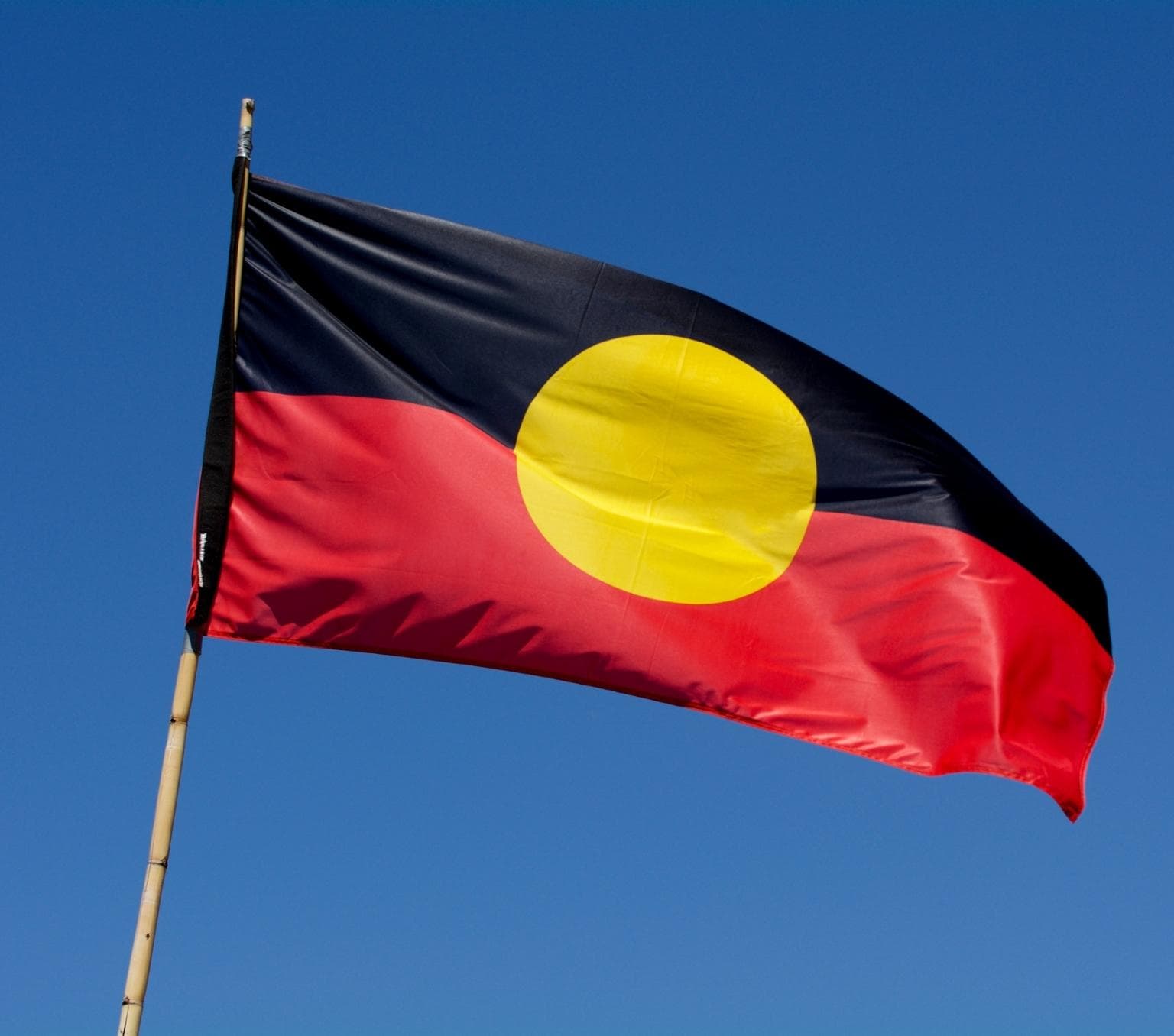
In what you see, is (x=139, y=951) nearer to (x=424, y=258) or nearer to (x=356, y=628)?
(x=356, y=628)

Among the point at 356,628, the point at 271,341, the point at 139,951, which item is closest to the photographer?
the point at 139,951

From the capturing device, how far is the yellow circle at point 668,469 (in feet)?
47.3

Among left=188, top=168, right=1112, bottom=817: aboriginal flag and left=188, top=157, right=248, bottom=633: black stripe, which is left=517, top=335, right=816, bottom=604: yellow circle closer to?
left=188, top=168, right=1112, bottom=817: aboriginal flag

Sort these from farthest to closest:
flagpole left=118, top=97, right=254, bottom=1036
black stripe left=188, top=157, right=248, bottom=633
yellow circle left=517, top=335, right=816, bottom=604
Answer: yellow circle left=517, top=335, right=816, bottom=604 → black stripe left=188, top=157, right=248, bottom=633 → flagpole left=118, top=97, right=254, bottom=1036

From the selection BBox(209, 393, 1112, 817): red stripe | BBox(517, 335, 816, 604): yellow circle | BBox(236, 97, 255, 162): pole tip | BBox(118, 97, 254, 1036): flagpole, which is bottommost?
BBox(118, 97, 254, 1036): flagpole

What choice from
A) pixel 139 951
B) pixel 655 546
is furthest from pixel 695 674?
pixel 139 951

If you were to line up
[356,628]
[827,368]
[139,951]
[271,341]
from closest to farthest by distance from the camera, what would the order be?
1. [139,951]
2. [356,628]
3. [271,341]
4. [827,368]

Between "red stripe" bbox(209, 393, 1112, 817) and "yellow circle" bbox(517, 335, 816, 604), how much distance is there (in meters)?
0.19

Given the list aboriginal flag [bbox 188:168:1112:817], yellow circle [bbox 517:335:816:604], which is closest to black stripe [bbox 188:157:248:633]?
aboriginal flag [bbox 188:168:1112:817]

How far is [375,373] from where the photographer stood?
47.3 feet

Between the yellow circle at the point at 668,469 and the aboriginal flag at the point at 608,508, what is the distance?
19 mm

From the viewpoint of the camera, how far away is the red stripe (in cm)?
1348

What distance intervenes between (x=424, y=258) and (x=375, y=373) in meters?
1.02

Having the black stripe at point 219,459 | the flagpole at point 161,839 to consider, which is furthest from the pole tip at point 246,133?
the flagpole at point 161,839
